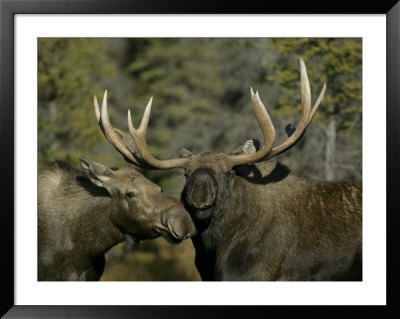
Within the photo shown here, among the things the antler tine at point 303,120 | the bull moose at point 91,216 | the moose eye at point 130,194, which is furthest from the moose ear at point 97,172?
the antler tine at point 303,120

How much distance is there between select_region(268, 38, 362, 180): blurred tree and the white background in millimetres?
5912

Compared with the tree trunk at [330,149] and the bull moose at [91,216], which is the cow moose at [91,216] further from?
the tree trunk at [330,149]

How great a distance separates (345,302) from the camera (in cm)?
707

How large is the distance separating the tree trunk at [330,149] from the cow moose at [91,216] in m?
6.78

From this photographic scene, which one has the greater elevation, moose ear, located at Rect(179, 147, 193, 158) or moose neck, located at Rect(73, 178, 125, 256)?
moose ear, located at Rect(179, 147, 193, 158)

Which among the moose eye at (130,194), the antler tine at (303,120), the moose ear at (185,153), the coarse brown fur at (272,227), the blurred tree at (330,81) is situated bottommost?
the coarse brown fur at (272,227)

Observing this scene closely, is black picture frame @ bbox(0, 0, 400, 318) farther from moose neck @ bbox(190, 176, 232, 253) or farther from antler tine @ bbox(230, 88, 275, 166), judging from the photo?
moose neck @ bbox(190, 176, 232, 253)

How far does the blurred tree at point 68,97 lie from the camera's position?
12617 mm

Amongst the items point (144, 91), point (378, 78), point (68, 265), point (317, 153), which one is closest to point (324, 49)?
point (317, 153)

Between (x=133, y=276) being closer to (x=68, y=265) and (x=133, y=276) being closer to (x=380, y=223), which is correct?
(x=68, y=265)

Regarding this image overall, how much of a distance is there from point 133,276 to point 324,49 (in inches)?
204

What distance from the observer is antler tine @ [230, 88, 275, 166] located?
7.91 meters

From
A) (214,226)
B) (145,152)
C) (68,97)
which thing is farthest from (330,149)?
(145,152)

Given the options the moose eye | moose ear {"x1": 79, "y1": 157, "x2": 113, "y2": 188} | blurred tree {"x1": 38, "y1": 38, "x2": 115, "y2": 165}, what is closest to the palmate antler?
moose ear {"x1": 79, "y1": 157, "x2": 113, "y2": 188}
